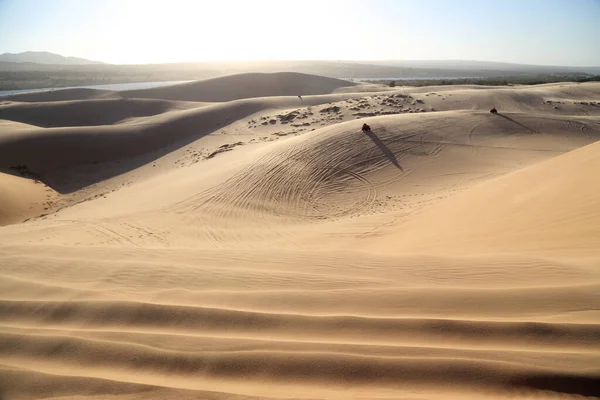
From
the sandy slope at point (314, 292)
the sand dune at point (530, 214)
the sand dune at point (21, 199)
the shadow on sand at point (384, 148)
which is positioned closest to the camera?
the sandy slope at point (314, 292)

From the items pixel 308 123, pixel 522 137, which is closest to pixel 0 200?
pixel 308 123

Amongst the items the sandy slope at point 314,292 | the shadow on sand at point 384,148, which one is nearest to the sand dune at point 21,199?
the sandy slope at point 314,292

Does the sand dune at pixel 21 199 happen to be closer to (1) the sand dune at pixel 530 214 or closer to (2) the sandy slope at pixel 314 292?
(2) the sandy slope at pixel 314 292

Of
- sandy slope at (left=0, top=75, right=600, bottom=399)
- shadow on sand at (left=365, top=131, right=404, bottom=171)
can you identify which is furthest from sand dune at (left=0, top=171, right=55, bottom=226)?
shadow on sand at (left=365, top=131, right=404, bottom=171)

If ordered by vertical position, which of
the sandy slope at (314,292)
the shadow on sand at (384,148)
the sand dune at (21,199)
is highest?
the shadow on sand at (384,148)

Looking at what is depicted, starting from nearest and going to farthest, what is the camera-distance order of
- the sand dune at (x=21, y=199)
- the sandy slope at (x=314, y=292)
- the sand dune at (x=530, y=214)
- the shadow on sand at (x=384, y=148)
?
1. the sandy slope at (x=314, y=292)
2. the sand dune at (x=530, y=214)
3. the sand dune at (x=21, y=199)
4. the shadow on sand at (x=384, y=148)

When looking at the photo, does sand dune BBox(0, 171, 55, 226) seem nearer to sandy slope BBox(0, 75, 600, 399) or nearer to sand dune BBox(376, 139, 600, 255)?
sandy slope BBox(0, 75, 600, 399)

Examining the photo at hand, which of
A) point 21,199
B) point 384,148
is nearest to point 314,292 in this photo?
point 384,148

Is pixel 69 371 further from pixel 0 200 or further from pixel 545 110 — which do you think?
pixel 545 110

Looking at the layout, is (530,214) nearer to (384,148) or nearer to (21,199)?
(384,148)
